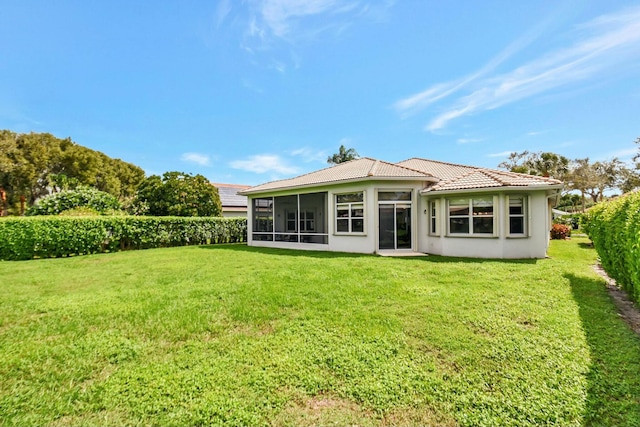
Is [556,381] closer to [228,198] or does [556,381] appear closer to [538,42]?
[538,42]

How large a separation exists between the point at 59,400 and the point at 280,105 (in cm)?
1719

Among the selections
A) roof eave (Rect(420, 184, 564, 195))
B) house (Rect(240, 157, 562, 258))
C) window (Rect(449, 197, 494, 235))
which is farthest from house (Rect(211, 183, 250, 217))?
roof eave (Rect(420, 184, 564, 195))

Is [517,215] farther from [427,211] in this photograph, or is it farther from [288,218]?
[288,218]

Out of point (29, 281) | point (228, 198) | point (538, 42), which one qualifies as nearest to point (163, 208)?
point (228, 198)

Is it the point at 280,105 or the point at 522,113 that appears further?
the point at 280,105

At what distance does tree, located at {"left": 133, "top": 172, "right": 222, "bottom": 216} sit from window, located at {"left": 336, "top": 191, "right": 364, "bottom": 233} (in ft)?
47.7

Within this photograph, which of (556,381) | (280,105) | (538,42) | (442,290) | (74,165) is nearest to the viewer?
(556,381)

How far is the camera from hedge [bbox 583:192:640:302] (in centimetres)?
493

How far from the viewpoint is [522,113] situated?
16.5 metres

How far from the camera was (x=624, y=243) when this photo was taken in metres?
5.85


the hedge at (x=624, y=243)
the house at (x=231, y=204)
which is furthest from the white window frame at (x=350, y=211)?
the house at (x=231, y=204)

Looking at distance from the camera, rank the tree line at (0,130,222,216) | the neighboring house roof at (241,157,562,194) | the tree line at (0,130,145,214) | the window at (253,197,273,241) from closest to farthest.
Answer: the neighboring house roof at (241,157,562,194) < the window at (253,197,273,241) < the tree line at (0,130,222,216) < the tree line at (0,130,145,214)

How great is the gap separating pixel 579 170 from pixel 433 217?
166 ft

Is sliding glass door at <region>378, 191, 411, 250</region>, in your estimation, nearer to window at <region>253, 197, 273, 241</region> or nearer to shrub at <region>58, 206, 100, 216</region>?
window at <region>253, 197, 273, 241</region>
